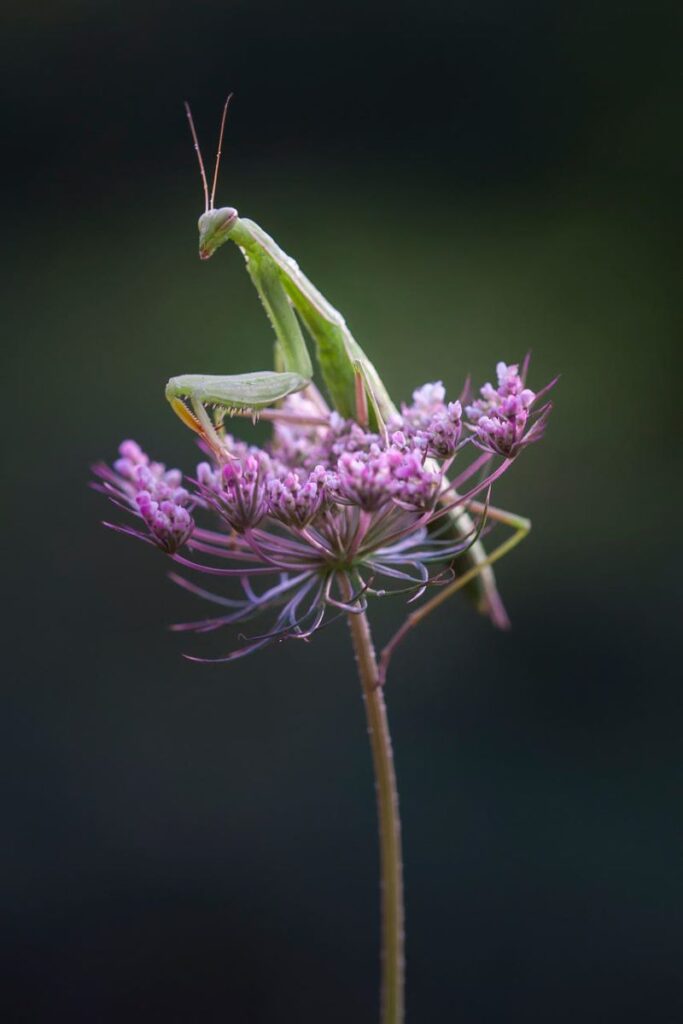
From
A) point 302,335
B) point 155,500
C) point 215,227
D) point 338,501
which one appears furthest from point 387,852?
point 215,227

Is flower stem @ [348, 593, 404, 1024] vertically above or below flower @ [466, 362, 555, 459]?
below

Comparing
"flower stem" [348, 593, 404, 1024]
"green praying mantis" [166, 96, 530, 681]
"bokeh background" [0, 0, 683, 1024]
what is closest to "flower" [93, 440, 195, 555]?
"green praying mantis" [166, 96, 530, 681]

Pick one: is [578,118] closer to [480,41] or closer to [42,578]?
[480,41]

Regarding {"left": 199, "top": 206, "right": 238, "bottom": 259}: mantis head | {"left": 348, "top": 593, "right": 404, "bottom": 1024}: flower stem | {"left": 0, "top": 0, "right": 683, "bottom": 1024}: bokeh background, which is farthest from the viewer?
{"left": 0, "top": 0, "right": 683, "bottom": 1024}: bokeh background

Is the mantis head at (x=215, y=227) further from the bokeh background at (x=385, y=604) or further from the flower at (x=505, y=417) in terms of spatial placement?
the bokeh background at (x=385, y=604)

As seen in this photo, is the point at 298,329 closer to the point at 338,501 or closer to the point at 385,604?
the point at 338,501

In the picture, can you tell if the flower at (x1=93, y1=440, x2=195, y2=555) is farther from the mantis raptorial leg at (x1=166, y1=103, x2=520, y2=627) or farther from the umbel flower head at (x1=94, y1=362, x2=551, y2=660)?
the mantis raptorial leg at (x1=166, y1=103, x2=520, y2=627)

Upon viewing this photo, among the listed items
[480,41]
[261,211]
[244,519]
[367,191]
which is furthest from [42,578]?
[480,41]
